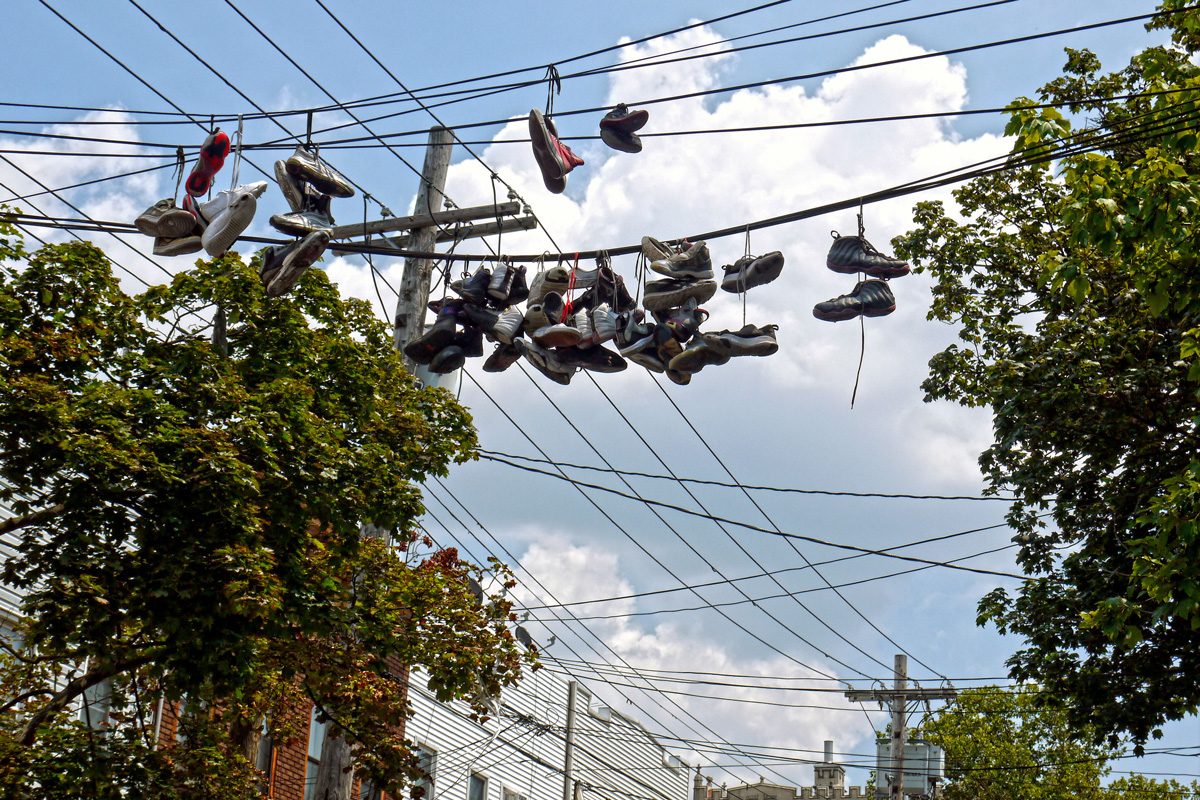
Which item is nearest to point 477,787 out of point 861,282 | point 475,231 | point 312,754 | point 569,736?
point 569,736

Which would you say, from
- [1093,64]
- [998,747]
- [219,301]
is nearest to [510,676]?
[219,301]

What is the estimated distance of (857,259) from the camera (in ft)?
33.6

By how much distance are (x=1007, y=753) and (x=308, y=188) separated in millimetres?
31175

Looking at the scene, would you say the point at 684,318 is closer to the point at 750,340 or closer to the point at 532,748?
the point at 750,340

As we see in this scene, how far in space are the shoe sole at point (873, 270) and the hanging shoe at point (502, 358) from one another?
8.25 feet

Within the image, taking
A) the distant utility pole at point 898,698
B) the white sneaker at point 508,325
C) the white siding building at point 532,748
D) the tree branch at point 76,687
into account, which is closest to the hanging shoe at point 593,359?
the white sneaker at point 508,325

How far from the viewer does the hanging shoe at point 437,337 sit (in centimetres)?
1145

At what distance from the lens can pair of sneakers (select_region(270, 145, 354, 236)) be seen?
10594 millimetres

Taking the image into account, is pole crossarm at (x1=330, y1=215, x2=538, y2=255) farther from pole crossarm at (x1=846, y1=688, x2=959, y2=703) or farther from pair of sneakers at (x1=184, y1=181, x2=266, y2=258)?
pole crossarm at (x1=846, y1=688, x2=959, y2=703)

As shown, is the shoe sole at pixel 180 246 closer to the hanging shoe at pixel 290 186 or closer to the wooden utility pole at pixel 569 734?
the hanging shoe at pixel 290 186

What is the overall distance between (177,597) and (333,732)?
102 inches

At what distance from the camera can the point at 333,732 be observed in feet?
37.4

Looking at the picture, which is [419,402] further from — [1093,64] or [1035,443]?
[1093,64]

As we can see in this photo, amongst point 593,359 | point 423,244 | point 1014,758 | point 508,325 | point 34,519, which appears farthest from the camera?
point 1014,758
